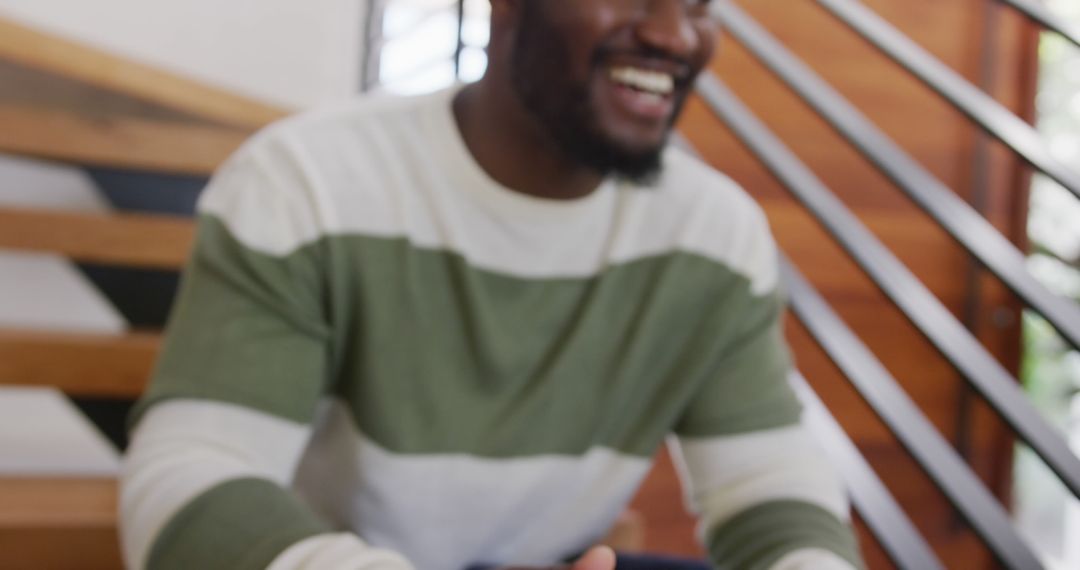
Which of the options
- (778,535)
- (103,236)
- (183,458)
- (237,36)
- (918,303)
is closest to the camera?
(183,458)

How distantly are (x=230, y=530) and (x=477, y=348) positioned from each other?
31 cm

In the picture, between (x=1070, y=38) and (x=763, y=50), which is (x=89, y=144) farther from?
(x=1070, y=38)

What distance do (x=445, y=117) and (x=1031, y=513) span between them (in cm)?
320

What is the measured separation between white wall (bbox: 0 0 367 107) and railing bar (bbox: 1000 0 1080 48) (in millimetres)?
1474

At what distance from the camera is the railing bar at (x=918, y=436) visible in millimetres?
974

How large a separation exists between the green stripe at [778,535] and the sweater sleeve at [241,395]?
37 centimetres

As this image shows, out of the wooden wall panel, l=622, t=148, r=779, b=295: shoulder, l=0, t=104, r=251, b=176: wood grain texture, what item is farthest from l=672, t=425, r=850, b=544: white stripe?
the wooden wall panel

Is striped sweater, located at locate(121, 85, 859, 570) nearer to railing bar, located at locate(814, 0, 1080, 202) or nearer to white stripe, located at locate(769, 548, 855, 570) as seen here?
white stripe, located at locate(769, 548, 855, 570)

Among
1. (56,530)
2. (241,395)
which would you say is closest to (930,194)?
(241,395)

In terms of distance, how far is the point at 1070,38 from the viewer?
3.61 feet

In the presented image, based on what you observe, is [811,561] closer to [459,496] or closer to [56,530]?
[459,496]

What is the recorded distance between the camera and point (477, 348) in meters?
1.00

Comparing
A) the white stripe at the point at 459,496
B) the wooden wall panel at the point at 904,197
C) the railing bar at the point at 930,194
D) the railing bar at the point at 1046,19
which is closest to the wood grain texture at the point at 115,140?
the white stripe at the point at 459,496

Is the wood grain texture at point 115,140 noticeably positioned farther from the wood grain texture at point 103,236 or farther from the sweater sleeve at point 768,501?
the sweater sleeve at point 768,501
